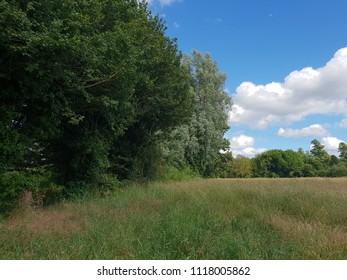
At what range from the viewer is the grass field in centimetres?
534

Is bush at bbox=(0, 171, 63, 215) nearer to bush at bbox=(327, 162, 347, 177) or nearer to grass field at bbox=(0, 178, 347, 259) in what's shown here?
grass field at bbox=(0, 178, 347, 259)

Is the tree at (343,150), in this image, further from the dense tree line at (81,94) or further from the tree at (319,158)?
the dense tree line at (81,94)

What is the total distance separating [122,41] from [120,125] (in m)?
6.19

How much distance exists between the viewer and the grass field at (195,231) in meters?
5.34

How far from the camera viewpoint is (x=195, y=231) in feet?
20.8

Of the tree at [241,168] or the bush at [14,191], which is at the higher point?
the tree at [241,168]

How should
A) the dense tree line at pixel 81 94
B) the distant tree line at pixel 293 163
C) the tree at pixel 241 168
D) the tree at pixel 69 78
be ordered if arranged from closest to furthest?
1. the tree at pixel 69 78
2. the dense tree line at pixel 81 94
3. the tree at pixel 241 168
4. the distant tree line at pixel 293 163


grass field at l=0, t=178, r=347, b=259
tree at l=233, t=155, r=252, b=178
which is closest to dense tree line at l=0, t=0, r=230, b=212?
grass field at l=0, t=178, r=347, b=259

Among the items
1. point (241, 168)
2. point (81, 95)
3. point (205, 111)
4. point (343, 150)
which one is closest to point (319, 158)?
point (343, 150)

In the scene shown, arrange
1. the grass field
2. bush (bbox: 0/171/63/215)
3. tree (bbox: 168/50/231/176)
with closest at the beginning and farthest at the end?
1. the grass field
2. bush (bbox: 0/171/63/215)
3. tree (bbox: 168/50/231/176)

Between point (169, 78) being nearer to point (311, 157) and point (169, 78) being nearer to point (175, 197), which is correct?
point (175, 197)

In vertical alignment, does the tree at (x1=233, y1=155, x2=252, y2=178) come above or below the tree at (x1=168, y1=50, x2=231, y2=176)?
below

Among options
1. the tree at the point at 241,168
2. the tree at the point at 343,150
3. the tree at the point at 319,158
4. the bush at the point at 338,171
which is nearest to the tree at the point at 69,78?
the tree at the point at 241,168

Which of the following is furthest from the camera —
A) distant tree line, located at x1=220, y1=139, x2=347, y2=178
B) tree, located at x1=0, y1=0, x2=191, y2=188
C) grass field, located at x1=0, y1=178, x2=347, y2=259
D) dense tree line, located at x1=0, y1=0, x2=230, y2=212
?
distant tree line, located at x1=220, y1=139, x2=347, y2=178
